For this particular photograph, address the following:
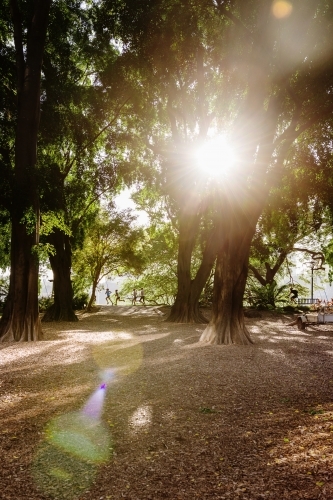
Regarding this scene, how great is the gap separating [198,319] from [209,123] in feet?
31.3

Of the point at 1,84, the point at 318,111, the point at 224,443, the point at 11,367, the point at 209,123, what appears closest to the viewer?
the point at 224,443

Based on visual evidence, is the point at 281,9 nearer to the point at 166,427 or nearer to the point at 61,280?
the point at 166,427

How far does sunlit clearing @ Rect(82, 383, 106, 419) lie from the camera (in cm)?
581

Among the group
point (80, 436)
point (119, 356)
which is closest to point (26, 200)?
point (119, 356)

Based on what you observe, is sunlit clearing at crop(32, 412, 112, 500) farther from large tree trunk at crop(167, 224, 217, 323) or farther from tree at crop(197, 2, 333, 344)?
large tree trunk at crop(167, 224, 217, 323)

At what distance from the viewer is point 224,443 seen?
15.1 ft

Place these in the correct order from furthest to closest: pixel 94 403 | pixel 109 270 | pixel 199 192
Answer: pixel 109 270 → pixel 199 192 → pixel 94 403

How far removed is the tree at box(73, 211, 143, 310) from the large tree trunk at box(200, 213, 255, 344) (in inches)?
681

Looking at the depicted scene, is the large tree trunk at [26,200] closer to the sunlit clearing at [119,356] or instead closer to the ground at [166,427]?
the sunlit clearing at [119,356]

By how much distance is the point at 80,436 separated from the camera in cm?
489

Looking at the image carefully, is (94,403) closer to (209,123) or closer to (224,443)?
(224,443)

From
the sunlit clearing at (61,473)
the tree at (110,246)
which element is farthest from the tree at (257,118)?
the tree at (110,246)

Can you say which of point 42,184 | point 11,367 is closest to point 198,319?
point 42,184

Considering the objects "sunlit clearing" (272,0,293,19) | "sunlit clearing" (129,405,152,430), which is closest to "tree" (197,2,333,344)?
"sunlit clearing" (272,0,293,19)
